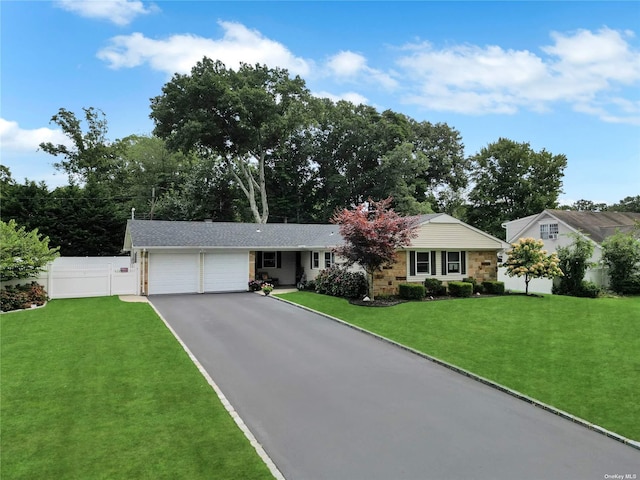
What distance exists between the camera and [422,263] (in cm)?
2073

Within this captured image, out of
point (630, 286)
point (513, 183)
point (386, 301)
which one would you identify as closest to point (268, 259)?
point (386, 301)

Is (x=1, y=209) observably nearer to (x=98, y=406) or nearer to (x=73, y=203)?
(x=73, y=203)

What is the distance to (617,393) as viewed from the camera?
26.1 feet

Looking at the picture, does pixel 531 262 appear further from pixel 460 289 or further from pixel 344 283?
pixel 344 283

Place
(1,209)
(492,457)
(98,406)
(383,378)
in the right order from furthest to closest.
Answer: (1,209) < (383,378) < (98,406) < (492,457)

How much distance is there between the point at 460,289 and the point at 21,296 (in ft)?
63.4

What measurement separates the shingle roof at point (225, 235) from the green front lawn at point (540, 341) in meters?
6.20

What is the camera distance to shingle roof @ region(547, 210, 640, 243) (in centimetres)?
2874

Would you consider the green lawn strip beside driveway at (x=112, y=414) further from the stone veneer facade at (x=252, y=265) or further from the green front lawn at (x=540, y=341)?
the stone veneer facade at (x=252, y=265)

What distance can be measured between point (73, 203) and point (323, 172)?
2545 cm

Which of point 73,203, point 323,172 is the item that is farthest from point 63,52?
point 323,172

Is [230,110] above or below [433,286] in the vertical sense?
above

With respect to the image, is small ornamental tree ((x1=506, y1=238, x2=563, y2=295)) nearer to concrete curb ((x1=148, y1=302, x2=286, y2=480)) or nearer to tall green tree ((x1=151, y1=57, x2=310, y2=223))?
concrete curb ((x1=148, y1=302, x2=286, y2=480))

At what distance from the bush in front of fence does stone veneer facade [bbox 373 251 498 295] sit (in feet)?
48.6
